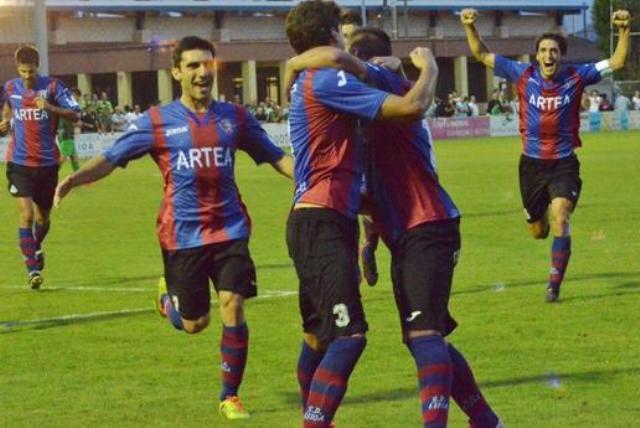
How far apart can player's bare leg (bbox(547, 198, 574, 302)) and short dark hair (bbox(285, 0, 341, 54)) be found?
22.1ft

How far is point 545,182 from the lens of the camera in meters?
14.6

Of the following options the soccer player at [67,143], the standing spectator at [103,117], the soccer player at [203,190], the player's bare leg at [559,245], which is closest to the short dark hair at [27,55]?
the player's bare leg at [559,245]

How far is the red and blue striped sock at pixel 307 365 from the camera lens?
820cm

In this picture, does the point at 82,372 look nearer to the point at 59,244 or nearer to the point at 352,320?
the point at 352,320

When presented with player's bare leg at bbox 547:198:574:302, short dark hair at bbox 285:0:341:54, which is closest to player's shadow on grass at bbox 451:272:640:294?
player's bare leg at bbox 547:198:574:302

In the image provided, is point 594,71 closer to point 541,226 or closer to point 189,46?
point 541,226

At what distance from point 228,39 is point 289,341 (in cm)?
8690

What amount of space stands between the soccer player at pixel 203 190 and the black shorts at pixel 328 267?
157 cm

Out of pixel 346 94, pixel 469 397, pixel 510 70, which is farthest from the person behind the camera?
pixel 510 70

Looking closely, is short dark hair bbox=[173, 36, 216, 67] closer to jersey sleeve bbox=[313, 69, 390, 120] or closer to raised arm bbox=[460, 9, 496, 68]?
jersey sleeve bbox=[313, 69, 390, 120]

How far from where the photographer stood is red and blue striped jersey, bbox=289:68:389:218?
7.55 meters

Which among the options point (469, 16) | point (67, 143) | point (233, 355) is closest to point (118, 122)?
point (67, 143)

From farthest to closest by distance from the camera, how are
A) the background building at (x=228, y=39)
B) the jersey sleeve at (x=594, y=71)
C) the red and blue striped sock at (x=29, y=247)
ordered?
the background building at (x=228, y=39)
the red and blue striped sock at (x=29, y=247)
the jersey sleeve at (x=594, y=71)

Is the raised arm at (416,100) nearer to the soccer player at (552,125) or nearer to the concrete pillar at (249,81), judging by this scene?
the soccer player at (552,125)
